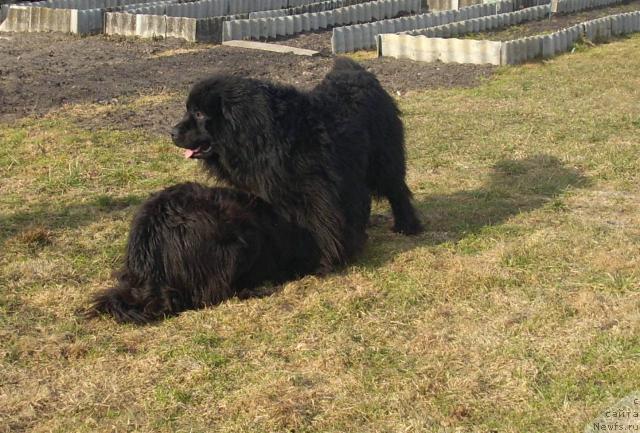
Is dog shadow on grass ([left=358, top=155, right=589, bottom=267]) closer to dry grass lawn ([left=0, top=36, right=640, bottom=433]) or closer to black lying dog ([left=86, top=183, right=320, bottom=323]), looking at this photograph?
dry grass lawn ([left=0, top=36, right=640, bottom=433])

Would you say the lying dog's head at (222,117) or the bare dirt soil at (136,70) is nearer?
the lying dog's head at (222,117)

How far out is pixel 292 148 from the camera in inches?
251

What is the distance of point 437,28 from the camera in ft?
58.2

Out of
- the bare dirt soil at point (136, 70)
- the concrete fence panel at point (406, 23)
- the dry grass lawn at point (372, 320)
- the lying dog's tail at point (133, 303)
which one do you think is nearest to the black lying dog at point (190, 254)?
the lying dog's tail at point (133, 303)

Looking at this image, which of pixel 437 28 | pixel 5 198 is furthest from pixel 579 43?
pixel 5 198

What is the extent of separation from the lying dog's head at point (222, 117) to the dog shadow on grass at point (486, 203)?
1.34 meters

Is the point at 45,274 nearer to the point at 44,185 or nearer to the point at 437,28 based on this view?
the point at 44,185

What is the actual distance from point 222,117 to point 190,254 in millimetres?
1006

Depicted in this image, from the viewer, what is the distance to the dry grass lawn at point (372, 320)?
15.0 ft

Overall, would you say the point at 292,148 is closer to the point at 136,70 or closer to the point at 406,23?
the point at 136,70

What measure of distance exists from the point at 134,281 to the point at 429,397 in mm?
2311

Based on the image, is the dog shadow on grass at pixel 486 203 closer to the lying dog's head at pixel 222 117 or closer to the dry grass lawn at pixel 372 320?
the dry grass lawn at pixel 372 320

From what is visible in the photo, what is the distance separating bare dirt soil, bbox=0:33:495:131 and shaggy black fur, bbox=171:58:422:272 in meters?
4.67

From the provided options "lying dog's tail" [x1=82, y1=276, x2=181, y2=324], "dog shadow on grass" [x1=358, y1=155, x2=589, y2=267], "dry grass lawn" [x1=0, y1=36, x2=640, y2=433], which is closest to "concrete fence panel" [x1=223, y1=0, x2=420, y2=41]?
"dog shadow on grass" [x1=358, y1=155, x2=589, y2=267]
